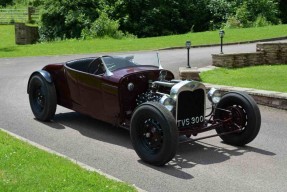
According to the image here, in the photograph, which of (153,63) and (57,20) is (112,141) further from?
(57,20)

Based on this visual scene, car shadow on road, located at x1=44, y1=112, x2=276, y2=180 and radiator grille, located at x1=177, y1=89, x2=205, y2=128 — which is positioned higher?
radiator grille, located at x1=177, y1=89, x2=205, y2=128

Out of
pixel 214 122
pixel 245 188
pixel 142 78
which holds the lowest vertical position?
pixel 245 188

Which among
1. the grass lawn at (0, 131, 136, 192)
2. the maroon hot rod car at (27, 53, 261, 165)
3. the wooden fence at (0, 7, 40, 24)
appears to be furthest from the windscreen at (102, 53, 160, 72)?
the wooden fence at (0, 7, 40, 24)

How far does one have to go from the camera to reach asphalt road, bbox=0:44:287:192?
6.01 meters

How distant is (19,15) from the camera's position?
4481 cm

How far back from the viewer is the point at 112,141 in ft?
25.8

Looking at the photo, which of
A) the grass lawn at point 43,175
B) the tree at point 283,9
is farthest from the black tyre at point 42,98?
the tree at point 283,9

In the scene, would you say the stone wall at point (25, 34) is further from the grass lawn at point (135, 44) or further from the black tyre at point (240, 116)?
the black tyre at point (240, 116)

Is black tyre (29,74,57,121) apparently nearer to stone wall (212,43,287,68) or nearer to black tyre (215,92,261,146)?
black tyre (215,92,261,146)

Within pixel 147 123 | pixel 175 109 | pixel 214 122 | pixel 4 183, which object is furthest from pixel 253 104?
pixel 4 183

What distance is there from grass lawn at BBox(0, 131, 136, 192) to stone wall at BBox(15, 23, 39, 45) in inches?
1085

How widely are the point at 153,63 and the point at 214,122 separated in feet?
A: 5.06

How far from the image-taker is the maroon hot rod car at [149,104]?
6.62 metres

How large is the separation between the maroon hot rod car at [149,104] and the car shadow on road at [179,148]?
0.19 meters
